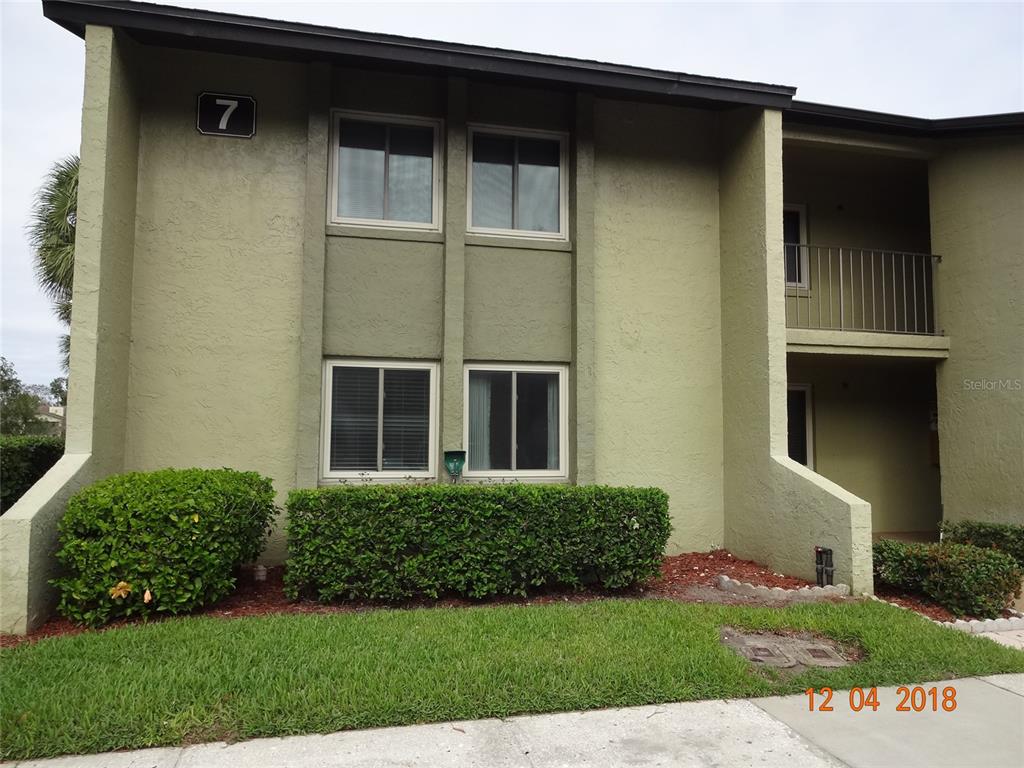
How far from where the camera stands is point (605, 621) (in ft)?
19.0

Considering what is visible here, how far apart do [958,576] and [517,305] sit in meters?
5.74

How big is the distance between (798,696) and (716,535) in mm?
4609

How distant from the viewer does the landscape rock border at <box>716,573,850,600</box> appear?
22.8 ft

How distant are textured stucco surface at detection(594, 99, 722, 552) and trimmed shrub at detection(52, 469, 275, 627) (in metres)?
4.75

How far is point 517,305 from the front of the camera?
8516mm

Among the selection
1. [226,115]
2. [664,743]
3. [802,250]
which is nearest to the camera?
[664,743]

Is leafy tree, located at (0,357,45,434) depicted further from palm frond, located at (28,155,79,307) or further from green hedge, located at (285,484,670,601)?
green hedge, located at (285,484,670,601)

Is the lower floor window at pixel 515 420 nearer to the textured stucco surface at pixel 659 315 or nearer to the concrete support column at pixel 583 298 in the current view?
the concrete support column at pixel 583 298

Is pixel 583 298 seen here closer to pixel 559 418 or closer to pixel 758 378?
pixel 559 418

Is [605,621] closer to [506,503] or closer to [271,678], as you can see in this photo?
[506,503]

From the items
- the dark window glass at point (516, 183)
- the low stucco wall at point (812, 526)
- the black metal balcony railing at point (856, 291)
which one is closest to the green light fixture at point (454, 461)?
the dark window glass at point (516, 183)

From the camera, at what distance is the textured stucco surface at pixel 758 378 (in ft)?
25.5

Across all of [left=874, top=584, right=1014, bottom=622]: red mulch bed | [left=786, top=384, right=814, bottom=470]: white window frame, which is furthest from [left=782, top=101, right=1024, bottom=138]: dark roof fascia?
[left=874, top=584, right=1014, bottom=622]: red mulch bed
